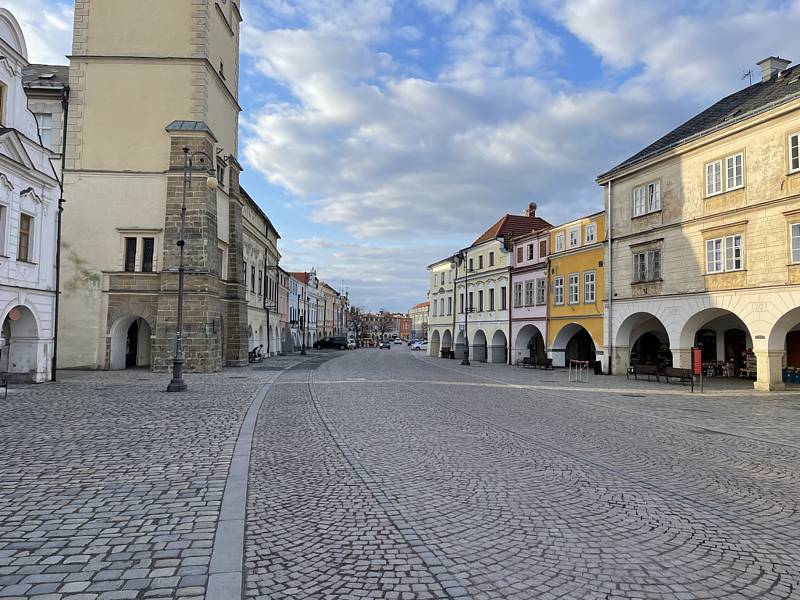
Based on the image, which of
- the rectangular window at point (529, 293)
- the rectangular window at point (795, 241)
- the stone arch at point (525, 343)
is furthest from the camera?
the stone arch at point (525, 343)

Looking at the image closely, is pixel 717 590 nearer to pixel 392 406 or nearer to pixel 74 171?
pixel 392 406

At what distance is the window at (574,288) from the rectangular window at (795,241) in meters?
14.0

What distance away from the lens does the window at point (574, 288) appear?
34.0 meters

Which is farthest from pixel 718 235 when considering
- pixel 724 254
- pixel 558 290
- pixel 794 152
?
pixel 558 290

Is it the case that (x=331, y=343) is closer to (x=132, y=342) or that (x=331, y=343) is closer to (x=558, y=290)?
(x=132, y=342)

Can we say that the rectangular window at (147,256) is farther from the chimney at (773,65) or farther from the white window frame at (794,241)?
the chimney at (773,65)

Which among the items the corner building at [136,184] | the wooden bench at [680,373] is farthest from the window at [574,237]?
the corner building at [136,184]

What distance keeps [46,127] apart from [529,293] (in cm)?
3082

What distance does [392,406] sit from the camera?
1527 centimetres

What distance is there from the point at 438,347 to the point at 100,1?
1667 inches

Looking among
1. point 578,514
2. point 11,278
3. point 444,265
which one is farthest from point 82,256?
point 444,265

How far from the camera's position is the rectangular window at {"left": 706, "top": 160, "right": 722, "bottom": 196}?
23.6 meters

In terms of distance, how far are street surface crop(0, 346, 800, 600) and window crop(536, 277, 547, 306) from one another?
25.2m

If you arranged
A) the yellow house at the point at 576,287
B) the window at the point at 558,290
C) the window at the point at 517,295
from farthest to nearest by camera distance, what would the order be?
the window at the point at 517,295 → the window at the point at 558,290 → the yellow house at the point at 576,287
